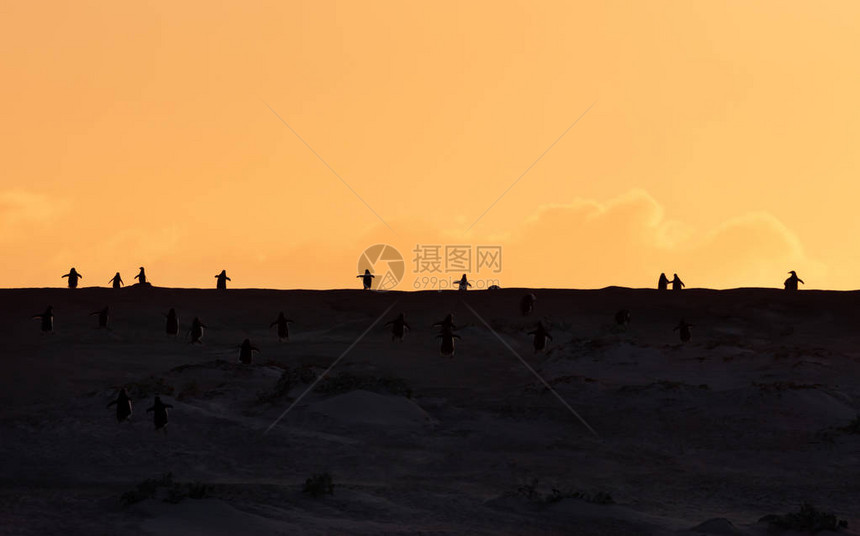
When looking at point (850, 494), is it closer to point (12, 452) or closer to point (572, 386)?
point (572, 386)

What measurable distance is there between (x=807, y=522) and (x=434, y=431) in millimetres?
9737

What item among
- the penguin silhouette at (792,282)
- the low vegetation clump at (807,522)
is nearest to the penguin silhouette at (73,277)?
the penguin silhouette at (792,282)

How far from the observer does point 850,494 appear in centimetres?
1995

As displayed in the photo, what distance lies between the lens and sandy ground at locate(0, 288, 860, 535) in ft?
56.4

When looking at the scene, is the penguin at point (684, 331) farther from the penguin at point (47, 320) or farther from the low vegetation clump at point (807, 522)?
the low vegetation clump at point (807, 522)

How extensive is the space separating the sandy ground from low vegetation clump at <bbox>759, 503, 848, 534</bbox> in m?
0.27

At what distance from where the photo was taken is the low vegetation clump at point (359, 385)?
1089 inches

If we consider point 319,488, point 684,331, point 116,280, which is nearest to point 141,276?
point 116,280

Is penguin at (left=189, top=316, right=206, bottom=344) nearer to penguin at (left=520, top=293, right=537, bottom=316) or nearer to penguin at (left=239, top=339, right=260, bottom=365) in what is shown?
penguin at (left=239, top=339, right=260, bottom=365)

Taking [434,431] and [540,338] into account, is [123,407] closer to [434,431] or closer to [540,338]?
[434,431]

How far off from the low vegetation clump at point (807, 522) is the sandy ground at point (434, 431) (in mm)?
265

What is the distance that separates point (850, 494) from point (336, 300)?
101 ft

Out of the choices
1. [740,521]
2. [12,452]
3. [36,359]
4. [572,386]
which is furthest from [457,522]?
[36,359]

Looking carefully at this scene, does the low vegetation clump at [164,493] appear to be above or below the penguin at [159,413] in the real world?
below
